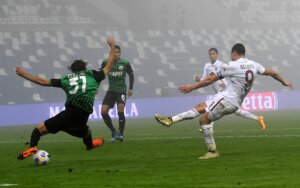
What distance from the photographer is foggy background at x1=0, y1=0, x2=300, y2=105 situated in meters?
44.5

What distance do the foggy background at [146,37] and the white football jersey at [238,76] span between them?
27.2m

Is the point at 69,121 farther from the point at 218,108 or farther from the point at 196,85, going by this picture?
the point at 218,108

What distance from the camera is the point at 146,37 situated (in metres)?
50.4

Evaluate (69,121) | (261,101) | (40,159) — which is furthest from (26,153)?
(261,101)

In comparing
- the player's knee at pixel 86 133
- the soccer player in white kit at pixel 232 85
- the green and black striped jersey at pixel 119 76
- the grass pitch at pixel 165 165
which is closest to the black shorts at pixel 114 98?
the green and black striped jersey at pixel 119 76

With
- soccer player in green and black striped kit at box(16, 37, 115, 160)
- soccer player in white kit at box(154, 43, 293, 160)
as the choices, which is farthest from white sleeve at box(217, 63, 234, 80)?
soccer player in green and black striped kit at box(16, 37, 115, 160)

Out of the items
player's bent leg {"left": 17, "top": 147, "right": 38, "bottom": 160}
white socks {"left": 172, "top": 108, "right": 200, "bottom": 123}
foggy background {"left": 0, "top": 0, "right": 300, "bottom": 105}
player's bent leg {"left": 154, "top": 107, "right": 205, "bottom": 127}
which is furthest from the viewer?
foggy background {"left": 0, "top": 0, "right": 300, "bottom": 105}

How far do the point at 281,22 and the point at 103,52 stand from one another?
1533 cm

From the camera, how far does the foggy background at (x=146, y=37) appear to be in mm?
44500

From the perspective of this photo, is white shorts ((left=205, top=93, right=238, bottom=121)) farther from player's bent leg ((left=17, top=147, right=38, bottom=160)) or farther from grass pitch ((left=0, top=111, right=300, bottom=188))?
player's bent leg ((left=17, top=147, right=38, bottom=160))

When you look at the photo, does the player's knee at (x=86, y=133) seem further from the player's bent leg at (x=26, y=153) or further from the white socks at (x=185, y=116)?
the white socks at (x=185, y=116)

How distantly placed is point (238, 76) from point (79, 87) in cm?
291

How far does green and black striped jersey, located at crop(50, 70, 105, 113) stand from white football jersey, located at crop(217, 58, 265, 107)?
2351 millimetres

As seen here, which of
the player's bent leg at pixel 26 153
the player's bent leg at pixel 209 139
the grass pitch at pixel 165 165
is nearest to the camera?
the grass pitch at pixel 165 165
